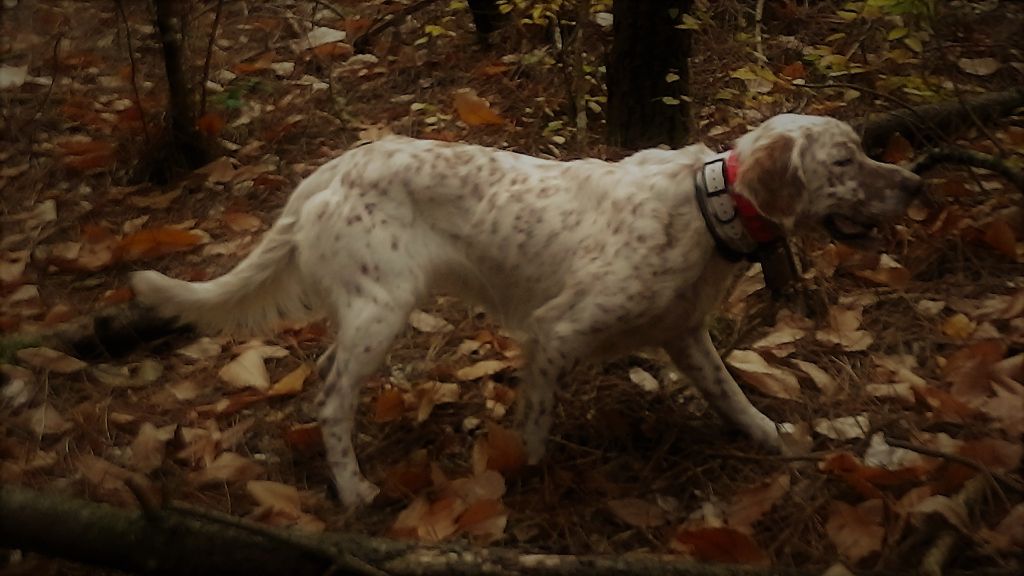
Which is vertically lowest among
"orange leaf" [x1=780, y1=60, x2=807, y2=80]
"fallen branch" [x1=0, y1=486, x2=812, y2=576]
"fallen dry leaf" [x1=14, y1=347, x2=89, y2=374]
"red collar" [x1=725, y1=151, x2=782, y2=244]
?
"fallen dry leaf" [x1=14, y1=347, x2=89, y2=374]

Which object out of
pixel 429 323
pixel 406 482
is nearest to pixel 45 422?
pixel 406 482

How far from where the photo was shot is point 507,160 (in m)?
3.29

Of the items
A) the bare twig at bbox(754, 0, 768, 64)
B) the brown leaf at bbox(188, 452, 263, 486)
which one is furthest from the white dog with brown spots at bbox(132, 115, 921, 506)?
the bare twig at bbox(754, 0, 768, 64)

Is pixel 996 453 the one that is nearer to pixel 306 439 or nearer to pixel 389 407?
pixel 389 407

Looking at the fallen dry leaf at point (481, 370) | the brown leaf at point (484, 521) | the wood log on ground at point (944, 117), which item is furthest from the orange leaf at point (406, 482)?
the wood log on ground at point (944, 117)

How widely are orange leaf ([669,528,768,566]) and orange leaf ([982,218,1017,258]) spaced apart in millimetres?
2035

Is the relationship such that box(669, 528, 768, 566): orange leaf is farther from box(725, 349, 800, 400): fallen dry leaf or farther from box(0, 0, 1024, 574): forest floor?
box(725, 349, 800, 400): fallen dry leaf

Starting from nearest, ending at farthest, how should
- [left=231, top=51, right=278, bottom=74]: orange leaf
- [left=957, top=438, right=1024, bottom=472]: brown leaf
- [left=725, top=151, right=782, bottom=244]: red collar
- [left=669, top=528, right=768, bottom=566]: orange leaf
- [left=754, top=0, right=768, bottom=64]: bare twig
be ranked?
1. [left=669, top=528, right=768, bottom=566]: orange leaf
2. [left=957, top=438, right=1024, bottom=472]: brown leaf
3. [left=725, top=151, right=782, bottom=244]: red collar
4. [left=754, top=0, right=768, bottom=64]: bare twig
5. [left=231, top=51, right=278, bottom=74]: orange leaf

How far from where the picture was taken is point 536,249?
3156 mm

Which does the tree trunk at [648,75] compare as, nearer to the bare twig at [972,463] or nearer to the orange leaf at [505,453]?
the orange leaf at [505,453]

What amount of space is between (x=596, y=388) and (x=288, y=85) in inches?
145

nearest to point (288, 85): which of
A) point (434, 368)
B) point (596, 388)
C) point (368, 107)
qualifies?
point (368, 107)

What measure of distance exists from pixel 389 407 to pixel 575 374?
0.73 meters

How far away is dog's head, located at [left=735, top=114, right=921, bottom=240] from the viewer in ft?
9.17
